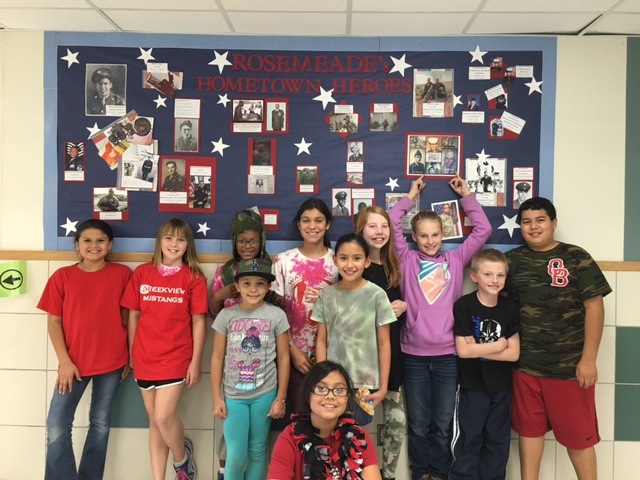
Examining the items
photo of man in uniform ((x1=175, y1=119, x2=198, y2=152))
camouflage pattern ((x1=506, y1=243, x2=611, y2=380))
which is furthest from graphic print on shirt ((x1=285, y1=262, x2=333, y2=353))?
camouflage pattern ((x1=506, y1=243, x2=611, y2=380))

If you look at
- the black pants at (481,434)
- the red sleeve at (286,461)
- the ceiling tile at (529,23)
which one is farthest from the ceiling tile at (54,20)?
the black pants at (481,434)

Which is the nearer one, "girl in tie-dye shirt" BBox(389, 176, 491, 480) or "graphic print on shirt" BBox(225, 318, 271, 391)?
"graphic print on shirt" BBox(225, 318, 271, 391)

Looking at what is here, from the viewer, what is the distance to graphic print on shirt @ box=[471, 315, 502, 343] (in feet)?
7.69

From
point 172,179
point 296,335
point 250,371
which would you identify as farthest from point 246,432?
point 172,179

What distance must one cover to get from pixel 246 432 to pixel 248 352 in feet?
1.32

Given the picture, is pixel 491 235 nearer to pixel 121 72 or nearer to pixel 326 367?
pixel 326 367

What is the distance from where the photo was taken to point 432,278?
2.47 metres

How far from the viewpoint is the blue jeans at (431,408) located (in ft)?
7.97

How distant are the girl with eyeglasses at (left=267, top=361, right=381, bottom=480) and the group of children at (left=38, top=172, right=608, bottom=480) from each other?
43 cm

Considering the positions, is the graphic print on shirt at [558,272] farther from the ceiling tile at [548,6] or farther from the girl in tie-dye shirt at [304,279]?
the ceiling tile at [548,6]

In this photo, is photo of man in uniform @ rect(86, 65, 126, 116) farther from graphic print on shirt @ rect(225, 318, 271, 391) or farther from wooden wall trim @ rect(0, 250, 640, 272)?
graphic print on shirt @ rect(225, 318, 271, 391)

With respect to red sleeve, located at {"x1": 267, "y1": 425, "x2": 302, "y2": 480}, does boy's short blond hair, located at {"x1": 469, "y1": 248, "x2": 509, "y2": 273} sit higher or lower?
higher

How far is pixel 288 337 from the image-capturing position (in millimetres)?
2305

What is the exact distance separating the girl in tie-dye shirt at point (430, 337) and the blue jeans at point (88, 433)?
5.50 feet
